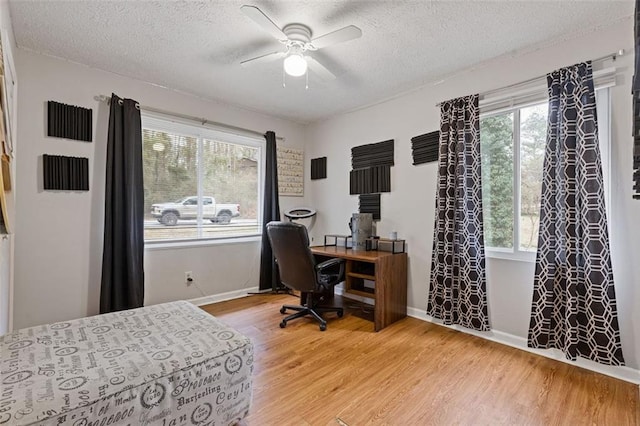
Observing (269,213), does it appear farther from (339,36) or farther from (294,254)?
(339,36)

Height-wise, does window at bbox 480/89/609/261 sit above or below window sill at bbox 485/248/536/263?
above

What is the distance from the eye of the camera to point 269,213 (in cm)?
392

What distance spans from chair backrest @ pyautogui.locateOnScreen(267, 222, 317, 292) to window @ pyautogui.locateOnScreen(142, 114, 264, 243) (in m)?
1.17

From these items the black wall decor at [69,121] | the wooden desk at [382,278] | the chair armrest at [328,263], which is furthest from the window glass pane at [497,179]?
the black wall decor at [69,121]

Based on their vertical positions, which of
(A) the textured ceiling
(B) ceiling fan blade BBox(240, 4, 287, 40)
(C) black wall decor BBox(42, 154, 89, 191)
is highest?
(A) the textured ceiling

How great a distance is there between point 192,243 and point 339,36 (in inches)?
105

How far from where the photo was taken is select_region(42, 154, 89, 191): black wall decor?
2.48 meters

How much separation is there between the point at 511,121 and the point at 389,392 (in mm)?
2369

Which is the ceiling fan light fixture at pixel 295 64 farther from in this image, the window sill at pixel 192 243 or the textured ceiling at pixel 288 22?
the window sill at pixel 192 243

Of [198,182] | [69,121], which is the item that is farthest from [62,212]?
[198,182]

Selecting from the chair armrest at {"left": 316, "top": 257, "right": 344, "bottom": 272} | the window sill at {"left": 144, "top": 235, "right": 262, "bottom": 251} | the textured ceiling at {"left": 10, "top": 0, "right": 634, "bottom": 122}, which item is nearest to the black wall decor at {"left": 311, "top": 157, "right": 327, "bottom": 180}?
the window sill at {"left": 144, "top": 235, "right": 262, "bottom": 251}

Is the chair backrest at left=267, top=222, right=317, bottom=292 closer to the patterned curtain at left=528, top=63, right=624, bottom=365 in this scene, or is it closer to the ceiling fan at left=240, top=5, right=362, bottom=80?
the ceiling fan at left=240, top=5, right=362, bottom=80

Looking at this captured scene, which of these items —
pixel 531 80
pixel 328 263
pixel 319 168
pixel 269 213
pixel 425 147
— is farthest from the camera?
pixel 319 168

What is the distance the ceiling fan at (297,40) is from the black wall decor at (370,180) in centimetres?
141
